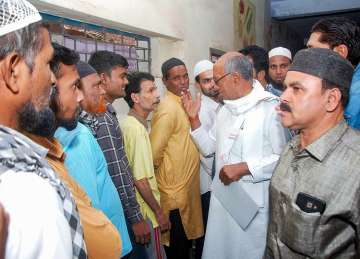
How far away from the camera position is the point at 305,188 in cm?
145

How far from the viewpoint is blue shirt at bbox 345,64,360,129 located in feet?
5.27

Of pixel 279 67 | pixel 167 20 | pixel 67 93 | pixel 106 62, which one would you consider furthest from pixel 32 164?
pixel 279 67

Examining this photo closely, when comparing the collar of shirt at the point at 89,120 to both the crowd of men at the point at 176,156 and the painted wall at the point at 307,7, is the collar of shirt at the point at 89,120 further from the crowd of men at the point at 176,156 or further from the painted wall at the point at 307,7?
the painted wall at the point at 307,7

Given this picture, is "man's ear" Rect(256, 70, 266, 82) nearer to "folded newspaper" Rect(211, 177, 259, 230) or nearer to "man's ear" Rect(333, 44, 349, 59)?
"folded newspaper" Rect(211, 177, 259, 230)

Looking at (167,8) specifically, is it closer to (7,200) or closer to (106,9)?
(106,9)

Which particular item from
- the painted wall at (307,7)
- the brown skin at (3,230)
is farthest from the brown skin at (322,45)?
the painted wall at (307,7)

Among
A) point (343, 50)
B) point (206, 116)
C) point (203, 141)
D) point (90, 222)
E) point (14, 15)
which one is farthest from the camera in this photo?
point (206, 116)

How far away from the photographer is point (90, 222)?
1260 millimetres

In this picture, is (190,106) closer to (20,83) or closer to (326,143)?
(326,143)

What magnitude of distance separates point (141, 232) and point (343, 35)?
167cm

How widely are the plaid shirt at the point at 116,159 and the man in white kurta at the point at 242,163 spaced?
61 cm

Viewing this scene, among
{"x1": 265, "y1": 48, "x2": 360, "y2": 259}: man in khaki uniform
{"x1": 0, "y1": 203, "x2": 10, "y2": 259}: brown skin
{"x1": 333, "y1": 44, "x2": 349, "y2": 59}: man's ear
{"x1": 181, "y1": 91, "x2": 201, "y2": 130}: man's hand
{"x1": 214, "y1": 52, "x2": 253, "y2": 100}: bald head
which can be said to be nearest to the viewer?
{"x1": 0, "y1": 203, "x2": 10, "y2": 259}: brown skin

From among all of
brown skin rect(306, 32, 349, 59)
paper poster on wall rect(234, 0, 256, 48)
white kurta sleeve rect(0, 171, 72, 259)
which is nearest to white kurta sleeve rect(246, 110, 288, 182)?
brown skin rect(306, 32, 349, 59)

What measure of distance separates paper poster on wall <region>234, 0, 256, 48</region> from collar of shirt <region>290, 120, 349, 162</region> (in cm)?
487
